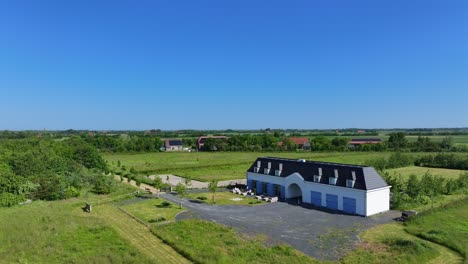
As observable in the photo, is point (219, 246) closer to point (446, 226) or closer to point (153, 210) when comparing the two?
point (153, 210)

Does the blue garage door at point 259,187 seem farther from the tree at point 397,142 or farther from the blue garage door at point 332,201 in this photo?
the tree at point 397,142

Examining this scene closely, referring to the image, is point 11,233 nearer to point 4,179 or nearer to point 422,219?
point 4,179

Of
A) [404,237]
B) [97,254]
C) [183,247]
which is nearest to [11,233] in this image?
[97,254]

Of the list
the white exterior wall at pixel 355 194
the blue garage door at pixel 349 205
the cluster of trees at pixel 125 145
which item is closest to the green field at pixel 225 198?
the white exterior wall at pixel 355 194

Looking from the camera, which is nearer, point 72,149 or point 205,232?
point 205,232

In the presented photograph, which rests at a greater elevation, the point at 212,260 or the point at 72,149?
the point at 72,149

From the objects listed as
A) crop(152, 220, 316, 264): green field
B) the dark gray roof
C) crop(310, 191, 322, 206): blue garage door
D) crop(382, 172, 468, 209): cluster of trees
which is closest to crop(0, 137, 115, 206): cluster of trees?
crop(152, 220, 316, 264): green field
